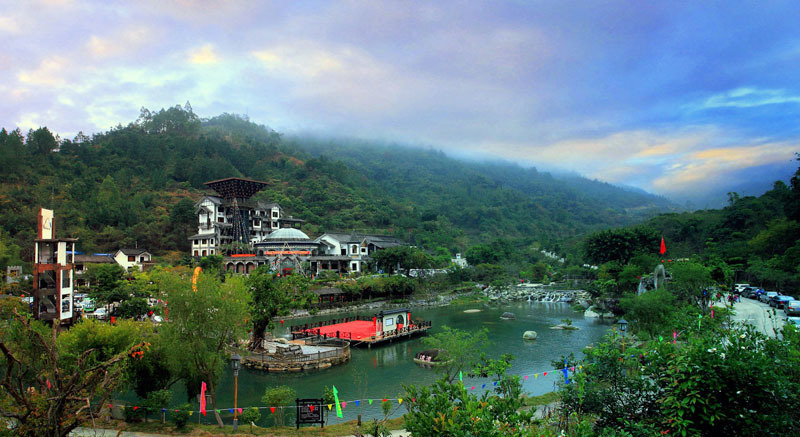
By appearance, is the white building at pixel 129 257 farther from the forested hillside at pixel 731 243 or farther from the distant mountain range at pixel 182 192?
the forested hillside at pixel 731 243

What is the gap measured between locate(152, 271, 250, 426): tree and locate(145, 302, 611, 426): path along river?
168 cm

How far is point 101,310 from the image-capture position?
3184cm

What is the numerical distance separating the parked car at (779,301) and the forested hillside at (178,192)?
50.9 meters

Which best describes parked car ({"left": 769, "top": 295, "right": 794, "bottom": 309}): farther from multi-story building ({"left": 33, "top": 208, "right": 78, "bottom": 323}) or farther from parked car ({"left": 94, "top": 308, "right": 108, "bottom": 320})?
parked car ({"left": 94, "top": 308, "right": 108, "bottom": 320})

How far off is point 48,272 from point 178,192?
154 ft

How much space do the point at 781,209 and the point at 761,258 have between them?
38.1 ft

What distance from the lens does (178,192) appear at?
6688cm

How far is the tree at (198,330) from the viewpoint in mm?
14562

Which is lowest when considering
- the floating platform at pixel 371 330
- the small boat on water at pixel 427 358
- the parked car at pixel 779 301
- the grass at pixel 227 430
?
the small boat on water at pixel 427 358

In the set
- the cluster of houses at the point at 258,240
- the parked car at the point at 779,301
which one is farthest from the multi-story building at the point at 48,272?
the parked car at the point at 779,301

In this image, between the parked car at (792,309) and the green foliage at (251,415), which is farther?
the parked car at (792,309)

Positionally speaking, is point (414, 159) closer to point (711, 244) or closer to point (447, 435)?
point (711, 244)

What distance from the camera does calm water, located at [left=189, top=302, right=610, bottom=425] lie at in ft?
61.4

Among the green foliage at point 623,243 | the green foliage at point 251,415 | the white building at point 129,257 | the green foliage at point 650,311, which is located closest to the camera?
the green foliage at point 251,415
